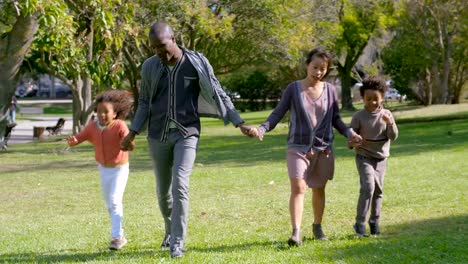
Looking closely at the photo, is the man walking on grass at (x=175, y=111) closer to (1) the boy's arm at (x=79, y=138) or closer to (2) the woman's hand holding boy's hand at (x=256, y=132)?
(2) the woman's hand holding boy's hand at (x=256, y=132)

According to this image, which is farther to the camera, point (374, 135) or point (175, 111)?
point (374, 135)

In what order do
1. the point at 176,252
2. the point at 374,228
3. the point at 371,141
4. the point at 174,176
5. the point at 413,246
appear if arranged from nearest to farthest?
the point at 176,252 < the point at 174,176 < the point at 413,246 < the point at 371,141 < the point at 374,228

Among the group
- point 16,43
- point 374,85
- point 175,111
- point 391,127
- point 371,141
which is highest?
point 16,43

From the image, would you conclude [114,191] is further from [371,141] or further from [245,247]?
[371,141]

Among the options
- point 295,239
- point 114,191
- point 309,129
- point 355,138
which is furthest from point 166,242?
point 355,138

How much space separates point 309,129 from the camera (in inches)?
310

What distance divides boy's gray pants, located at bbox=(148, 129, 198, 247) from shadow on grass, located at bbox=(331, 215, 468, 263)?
1.35m

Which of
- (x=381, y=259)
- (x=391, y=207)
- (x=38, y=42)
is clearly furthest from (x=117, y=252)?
(x=38, y=42)

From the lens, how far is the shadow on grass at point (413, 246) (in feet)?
23.4

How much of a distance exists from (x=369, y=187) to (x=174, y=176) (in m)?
2.09

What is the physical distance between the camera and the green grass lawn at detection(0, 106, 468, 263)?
7.49m

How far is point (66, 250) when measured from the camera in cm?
805

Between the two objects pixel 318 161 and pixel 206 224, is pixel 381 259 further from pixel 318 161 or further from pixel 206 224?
pixel 206 224

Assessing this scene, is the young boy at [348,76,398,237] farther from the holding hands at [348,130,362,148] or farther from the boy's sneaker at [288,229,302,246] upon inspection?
the boy's sneaker at [288,229,302,246]
